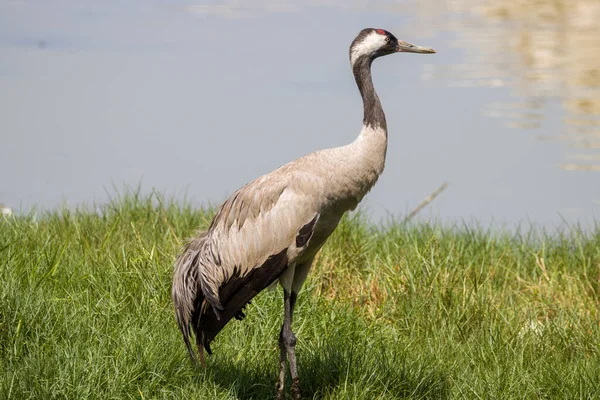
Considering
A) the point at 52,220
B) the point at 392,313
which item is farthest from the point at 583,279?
the point at 52,220

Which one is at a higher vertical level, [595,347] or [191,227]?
[191,227]

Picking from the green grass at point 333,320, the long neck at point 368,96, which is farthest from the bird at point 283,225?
the green grass at point 333,320

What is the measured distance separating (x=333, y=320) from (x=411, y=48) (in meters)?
1.95

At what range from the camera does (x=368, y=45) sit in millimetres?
5234

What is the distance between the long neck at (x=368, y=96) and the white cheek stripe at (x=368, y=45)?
0.03m

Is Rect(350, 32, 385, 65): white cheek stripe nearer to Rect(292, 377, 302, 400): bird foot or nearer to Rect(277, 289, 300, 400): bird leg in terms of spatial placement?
Rect(277, 289, 300, 400): bird leg

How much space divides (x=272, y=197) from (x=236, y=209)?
0.89ft

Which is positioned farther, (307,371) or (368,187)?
(307,371)

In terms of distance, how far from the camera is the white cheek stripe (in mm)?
5230

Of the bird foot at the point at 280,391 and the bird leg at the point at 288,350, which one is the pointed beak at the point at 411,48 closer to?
the bird leg at the point at 288,350

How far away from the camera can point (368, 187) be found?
5094 mm

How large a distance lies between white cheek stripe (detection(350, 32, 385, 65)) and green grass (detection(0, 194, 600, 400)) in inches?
72.2

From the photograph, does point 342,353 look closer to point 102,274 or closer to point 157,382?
point 157,382

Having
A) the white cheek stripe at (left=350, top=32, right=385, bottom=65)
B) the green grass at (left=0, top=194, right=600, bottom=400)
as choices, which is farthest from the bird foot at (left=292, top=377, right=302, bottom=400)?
the white cheek stripe at (left=350, top=32, right=385, bottom=65)
